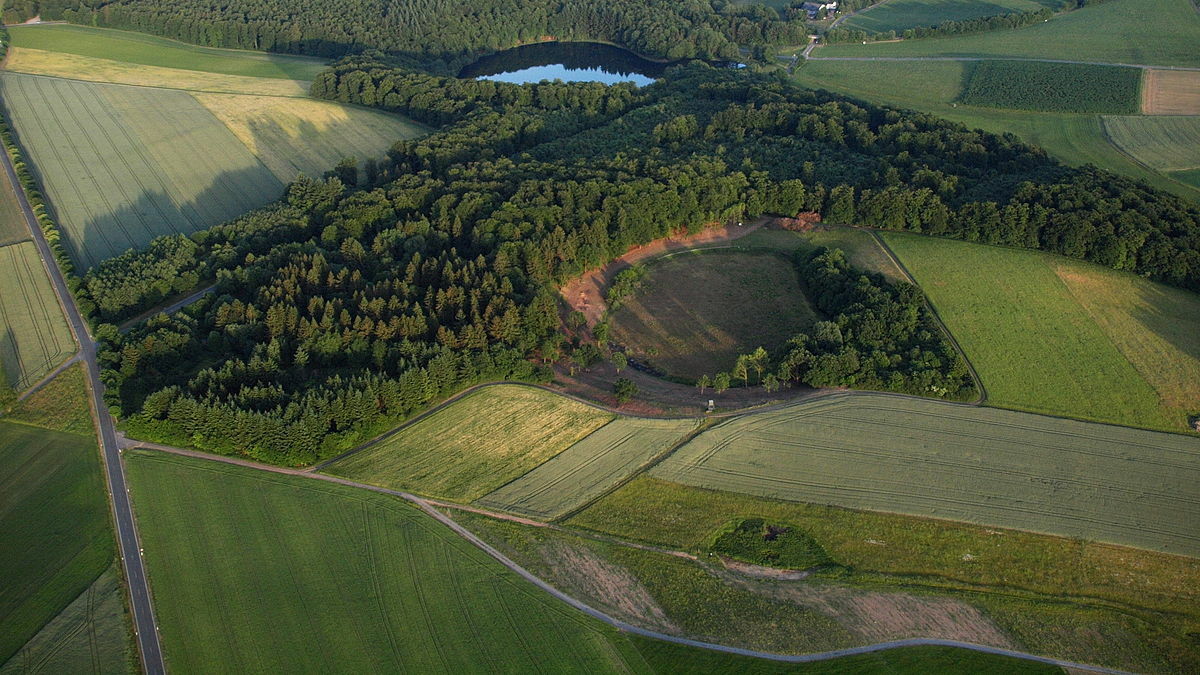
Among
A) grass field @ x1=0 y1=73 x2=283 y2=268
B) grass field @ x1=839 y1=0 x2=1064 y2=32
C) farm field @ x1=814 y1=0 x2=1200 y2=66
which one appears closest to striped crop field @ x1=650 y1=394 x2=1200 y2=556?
grass field @ x1=0 y1=73 x2=283 y2=268

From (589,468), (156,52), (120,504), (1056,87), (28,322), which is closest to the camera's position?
(120,504)

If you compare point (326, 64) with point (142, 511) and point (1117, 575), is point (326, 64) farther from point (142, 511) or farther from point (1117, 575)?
point (1117, 575)

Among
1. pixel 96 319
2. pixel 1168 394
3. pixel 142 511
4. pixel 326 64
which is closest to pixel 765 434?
pixel 1168 394

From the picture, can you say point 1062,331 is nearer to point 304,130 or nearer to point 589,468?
point 589,468

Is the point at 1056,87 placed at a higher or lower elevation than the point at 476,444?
higher

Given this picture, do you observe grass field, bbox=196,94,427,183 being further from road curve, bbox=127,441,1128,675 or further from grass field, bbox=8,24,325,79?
road curve, bbox=127,441,1128,675

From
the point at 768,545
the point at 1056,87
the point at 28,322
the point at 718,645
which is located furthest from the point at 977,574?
the point at 1056,87

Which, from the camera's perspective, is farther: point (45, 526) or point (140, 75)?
point (140, 75)
